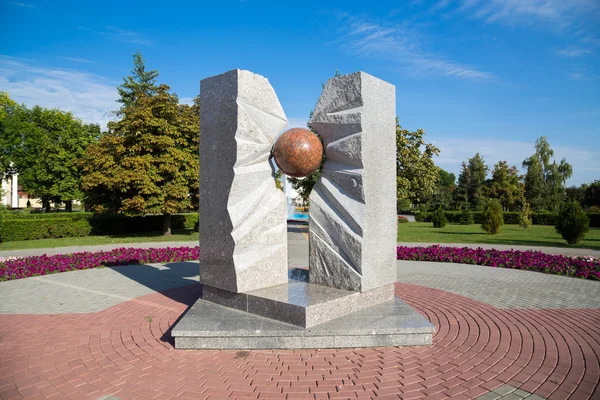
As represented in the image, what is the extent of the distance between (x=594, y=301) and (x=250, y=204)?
7464 mm

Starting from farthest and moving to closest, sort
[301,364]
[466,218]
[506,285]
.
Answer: [466,218], [506,285], [301,364]

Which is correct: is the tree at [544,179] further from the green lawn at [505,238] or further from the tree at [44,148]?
the tree at [44,148]

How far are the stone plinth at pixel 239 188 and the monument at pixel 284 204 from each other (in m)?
0.02

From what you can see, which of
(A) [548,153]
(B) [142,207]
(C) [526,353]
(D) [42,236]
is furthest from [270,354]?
(A) [548,153]

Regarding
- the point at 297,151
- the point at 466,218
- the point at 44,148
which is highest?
the point at 44,148

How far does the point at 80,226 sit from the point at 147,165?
7.87 m

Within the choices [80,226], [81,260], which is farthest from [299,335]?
[80,226]

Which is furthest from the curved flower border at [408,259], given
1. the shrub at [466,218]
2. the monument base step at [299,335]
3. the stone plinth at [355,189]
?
the shrub at [466,218]

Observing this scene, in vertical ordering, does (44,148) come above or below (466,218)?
above

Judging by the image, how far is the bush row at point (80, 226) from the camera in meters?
21.8

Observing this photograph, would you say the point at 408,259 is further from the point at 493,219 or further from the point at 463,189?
the point at 463,189

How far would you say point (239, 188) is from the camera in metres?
6.03

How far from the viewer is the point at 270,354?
4840mm

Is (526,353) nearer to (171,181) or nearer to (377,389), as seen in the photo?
(377,389)
